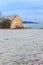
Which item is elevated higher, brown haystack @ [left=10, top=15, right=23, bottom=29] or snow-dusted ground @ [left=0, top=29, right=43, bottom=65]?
snow-dusted ground @ [left=0, top=29, right=43, bottom=65]

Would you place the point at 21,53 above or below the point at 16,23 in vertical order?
above

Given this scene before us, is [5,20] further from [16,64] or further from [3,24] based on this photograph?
[16,64]

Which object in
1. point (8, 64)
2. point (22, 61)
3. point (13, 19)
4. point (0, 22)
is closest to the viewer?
point (8, 64)

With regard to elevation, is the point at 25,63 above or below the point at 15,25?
above

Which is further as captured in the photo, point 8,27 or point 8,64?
point 8,27

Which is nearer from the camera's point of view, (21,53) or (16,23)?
(21,53)

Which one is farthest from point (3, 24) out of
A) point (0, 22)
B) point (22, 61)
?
point (22, 61)

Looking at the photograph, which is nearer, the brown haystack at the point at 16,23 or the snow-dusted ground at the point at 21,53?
the snow-dusted ground at the point at 21,53

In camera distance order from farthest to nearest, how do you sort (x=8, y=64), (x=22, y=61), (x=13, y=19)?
(x=13, y=19) < (x=22, y=61) < (x=8, y=64)

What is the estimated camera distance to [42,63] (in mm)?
3896

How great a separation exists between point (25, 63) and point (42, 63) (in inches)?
12.7

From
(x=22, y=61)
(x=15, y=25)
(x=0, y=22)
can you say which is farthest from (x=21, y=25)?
(x=22, y=61)

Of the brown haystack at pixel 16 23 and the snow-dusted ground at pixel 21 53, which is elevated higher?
the snow-dusted ground at pixel 21 53

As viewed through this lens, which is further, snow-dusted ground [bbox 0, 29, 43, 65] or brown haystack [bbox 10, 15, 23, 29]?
brown haystack [bbox 10, 15, 23, 29]
